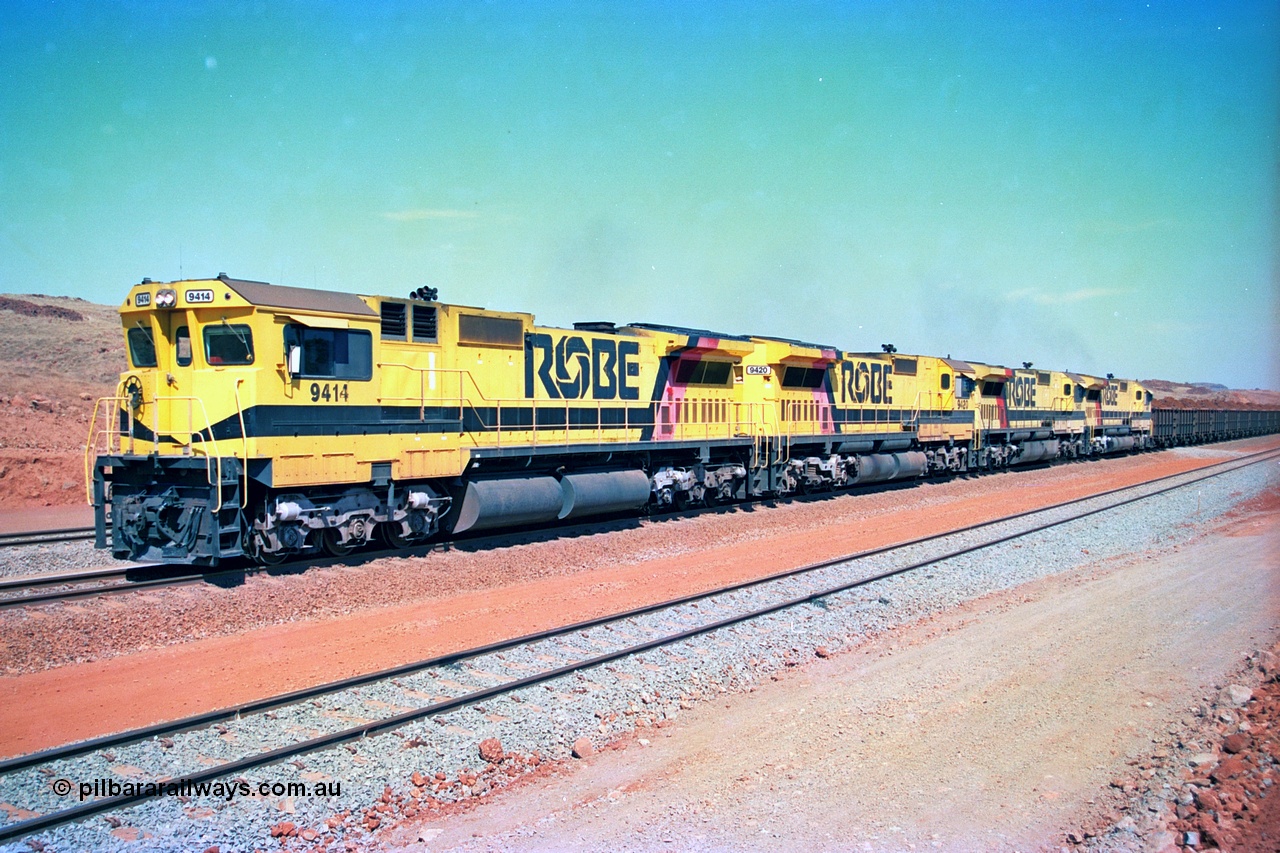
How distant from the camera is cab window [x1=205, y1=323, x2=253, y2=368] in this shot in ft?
35.7

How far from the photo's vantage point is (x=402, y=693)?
7250 millimetres

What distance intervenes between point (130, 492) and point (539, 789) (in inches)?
318

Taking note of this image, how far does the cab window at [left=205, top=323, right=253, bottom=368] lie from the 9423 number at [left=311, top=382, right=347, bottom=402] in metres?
0.88

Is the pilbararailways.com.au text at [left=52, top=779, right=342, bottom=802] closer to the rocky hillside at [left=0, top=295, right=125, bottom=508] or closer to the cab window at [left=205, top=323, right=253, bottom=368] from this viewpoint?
the cab window at [left=205, top=323, right=253, bottom=368]

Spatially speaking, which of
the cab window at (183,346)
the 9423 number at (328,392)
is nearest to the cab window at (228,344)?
the cab window at (183,346)

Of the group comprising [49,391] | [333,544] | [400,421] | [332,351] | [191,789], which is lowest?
[191,789]

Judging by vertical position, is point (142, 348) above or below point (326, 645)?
above

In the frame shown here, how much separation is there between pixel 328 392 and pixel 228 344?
1.33 metres

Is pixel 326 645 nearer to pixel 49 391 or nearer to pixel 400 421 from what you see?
pixel 400 421

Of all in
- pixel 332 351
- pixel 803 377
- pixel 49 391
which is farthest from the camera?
pixel 49 391

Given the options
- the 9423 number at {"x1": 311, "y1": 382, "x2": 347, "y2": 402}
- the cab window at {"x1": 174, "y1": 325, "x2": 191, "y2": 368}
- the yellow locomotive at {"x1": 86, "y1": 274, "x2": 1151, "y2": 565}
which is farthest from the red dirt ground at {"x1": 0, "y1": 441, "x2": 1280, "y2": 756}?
the cab window at {"x1": 174, "y1": 325, "x2": 191, "y2": 368}

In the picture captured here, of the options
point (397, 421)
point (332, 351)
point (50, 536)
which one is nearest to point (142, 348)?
point (332, 351)

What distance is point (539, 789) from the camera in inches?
225

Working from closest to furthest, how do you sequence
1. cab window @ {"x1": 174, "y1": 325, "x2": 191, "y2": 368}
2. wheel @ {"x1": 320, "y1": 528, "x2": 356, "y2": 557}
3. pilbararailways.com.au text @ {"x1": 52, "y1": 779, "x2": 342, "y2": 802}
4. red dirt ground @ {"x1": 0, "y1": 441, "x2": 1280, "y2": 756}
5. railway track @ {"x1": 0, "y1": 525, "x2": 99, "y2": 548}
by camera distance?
pilbararailways.com.au text @ {"x1": 52, "y1": 779, "x2": 342, "y2": 802}
red dirt ground @ {"x1": 0, "y1": 441, "x2": 1280, "y2": 756}
cab window @ {"x1": 174, "y1": 325, "x2": 191, "y2": 368}
wheel @ {"x1": 320, "y1": 528, "x2": 356, "y2": 557}
railway track @ {"x1": 0, "y1": 525, "x2": 99, "y2": 548}
